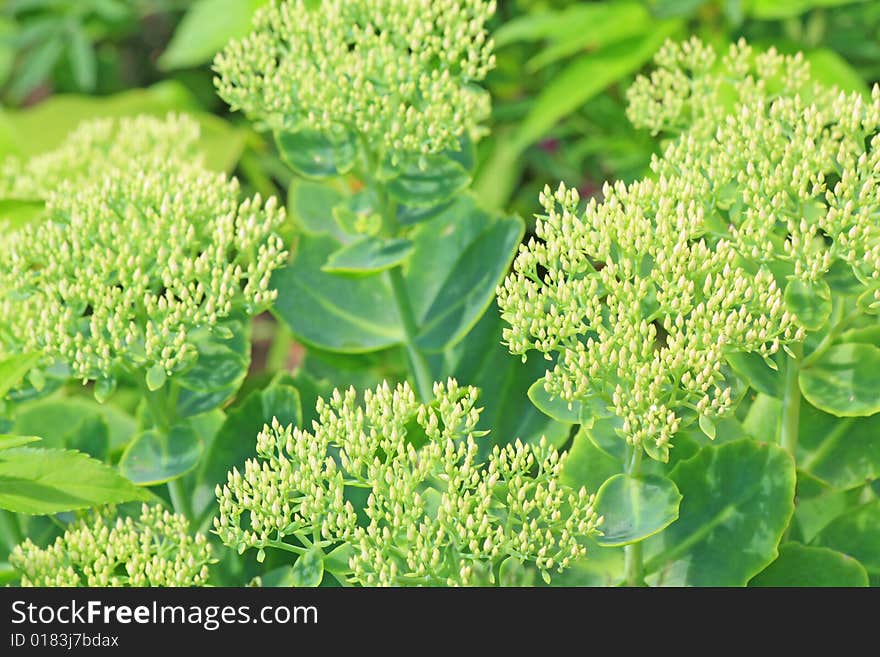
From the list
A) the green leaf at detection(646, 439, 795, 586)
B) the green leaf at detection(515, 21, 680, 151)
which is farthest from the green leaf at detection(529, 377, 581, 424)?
the green leaf at detection(515, 21, 680, 151)

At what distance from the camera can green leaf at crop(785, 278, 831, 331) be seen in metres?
0.80

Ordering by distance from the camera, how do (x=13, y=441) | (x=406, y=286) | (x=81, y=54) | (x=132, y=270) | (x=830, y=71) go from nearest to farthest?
(x=13, y=441), (x=132, y=270), (x=406, y=286), (x=830, y=71), (x=81, y=54)

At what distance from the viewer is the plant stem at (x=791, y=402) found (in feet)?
2.79

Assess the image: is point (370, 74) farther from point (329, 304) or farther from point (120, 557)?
point (120, 557)

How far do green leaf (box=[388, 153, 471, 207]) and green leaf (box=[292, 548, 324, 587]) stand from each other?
0.31 meters

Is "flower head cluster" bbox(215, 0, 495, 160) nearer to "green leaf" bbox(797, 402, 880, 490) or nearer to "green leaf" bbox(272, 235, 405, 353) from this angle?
"green leaf" bbox(272, 235, 405, 353)

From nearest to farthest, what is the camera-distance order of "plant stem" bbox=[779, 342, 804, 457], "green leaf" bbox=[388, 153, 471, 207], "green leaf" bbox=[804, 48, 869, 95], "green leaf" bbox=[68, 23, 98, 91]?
"plant stem" bbox=[779, 342, 804, 457]
"green leaf" bbox=[388, 153, 471, 207]
"green leaf" bbox=[804, 48, 869, 95]
"green leaf" bbox=[68, 23, 98, 91]

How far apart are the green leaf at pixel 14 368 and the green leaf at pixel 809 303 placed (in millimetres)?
531

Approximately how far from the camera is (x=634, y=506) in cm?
79

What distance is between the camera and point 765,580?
859mm

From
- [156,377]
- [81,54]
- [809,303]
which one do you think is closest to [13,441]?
[156,377]

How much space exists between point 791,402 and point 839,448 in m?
0.08

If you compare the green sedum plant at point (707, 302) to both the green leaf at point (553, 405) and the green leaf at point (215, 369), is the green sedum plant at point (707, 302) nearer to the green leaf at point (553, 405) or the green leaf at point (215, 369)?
the green leaf at point (553, 405)
